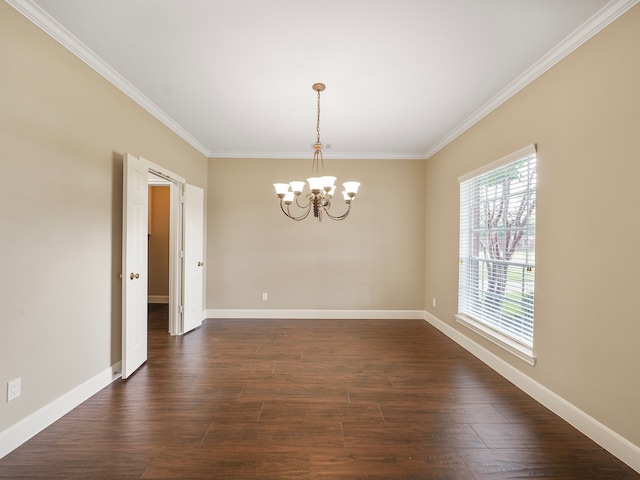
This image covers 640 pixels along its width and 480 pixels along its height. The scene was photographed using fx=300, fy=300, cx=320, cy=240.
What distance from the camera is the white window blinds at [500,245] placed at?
270cm

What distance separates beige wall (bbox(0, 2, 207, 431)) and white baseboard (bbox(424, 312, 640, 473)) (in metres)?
3.71

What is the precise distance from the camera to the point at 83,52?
2.33 meters

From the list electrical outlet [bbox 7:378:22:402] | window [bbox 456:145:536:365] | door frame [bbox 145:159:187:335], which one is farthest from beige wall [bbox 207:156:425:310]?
electrical outlet [bbox 7:378:22:402]

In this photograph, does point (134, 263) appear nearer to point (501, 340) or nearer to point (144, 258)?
point (144, 258)

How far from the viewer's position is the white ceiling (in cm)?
191

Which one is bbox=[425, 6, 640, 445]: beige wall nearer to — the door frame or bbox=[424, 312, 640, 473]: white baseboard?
bbox=[424, 312, 640, 473]: white baseboard

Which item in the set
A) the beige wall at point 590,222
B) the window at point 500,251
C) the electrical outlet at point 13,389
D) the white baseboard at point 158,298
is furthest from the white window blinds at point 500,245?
the white baseboard at point 158,298

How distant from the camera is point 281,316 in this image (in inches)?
198

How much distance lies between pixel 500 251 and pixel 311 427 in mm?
2498

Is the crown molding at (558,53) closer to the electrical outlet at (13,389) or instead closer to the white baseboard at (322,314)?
the white baseboard at (322,314)

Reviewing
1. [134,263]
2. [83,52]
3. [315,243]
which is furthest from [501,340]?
[83,52]

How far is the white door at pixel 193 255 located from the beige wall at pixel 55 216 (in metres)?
1.40

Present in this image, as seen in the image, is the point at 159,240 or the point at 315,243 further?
the point at 159,240

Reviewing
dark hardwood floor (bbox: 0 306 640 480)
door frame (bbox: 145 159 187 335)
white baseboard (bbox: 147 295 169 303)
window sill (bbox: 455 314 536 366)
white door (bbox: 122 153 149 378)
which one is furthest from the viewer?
white baseboard (bbox: 147 295 169 303)
